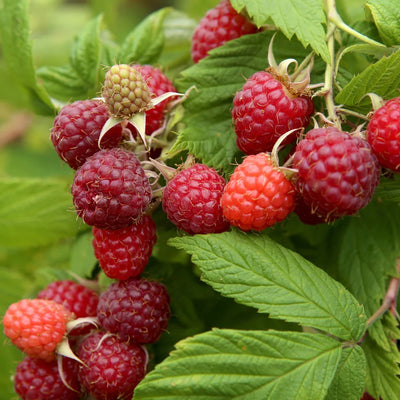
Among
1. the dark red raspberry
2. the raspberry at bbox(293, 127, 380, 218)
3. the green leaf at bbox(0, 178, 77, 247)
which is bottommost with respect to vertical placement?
the green leaf at bbox(0, 178, 77, 247)

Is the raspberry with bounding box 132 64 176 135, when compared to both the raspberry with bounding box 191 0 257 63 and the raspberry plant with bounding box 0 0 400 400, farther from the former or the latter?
the raspberry with bounding box 191 0 257 63

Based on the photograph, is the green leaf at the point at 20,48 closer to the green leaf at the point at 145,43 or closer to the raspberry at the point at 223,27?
the green leaf at the point at 145,43

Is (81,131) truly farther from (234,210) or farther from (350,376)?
(350,376)

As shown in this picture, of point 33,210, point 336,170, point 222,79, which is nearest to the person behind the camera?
point 336,170

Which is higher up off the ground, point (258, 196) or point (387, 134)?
point (387, 134)

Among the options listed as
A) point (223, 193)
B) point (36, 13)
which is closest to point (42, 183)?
point (223, 193)

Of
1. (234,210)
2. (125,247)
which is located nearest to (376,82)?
(234,210)

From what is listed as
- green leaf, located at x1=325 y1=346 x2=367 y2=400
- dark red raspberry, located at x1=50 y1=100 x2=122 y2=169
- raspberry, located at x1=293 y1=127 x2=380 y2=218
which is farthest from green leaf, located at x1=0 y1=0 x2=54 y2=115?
green leaf, located at x1=325 y1=346 x2=367 y2=400
